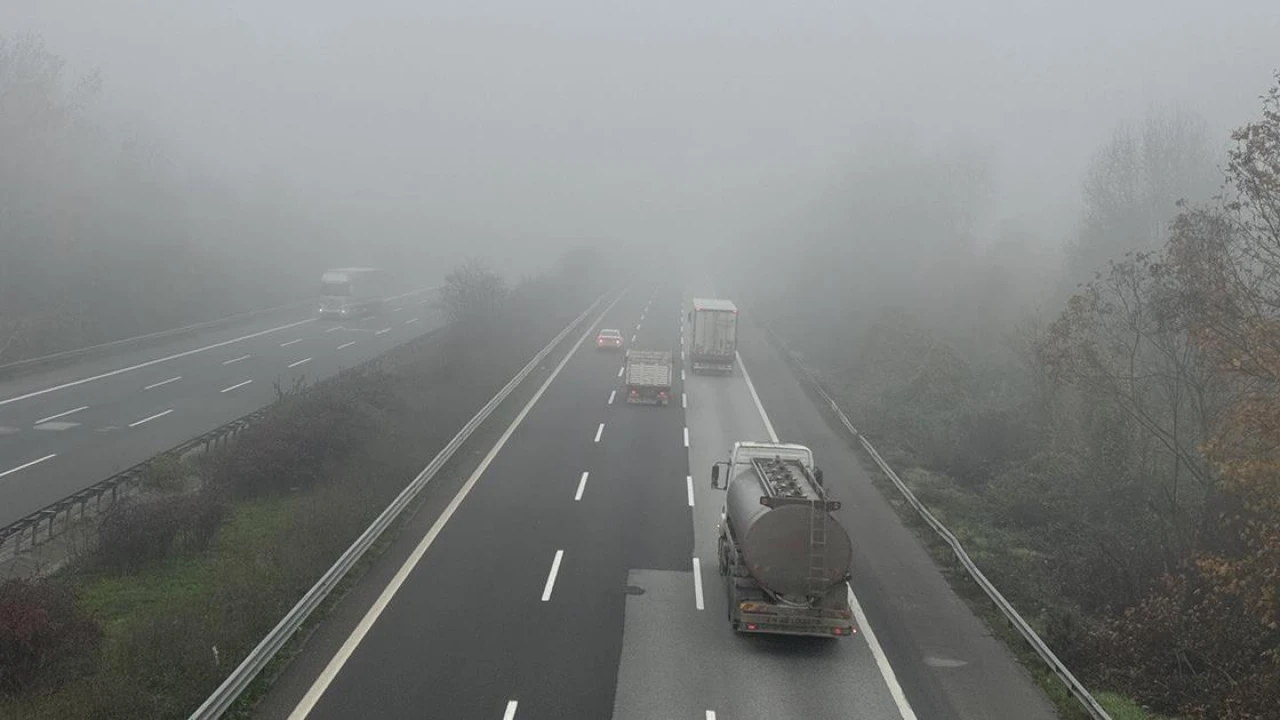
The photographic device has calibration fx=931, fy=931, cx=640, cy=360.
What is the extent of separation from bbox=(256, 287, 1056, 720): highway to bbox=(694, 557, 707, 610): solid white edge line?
0.04 meters

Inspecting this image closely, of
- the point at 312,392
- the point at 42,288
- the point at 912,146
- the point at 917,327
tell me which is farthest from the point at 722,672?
the point at 912,146

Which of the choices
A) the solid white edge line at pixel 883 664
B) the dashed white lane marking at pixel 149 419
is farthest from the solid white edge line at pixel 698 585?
the dashed white lane marking at pixel 149 419

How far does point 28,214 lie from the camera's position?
54531 millimetres

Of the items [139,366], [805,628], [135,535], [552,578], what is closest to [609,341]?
[139,366]

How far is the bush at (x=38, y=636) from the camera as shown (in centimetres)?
1316

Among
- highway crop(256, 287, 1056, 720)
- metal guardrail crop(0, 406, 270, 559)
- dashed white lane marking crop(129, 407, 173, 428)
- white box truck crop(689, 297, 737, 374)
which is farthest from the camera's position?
white box truck crop(689, 297, 737, 374)

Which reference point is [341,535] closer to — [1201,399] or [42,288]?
[1201,399]

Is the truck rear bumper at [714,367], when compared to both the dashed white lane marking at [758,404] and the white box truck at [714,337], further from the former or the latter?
the dashed white lane marking at [758,404]

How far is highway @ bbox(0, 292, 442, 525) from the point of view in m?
26.7

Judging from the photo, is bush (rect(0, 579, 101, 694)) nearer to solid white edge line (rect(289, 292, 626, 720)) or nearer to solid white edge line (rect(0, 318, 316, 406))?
solid white edge line (rect(289, 292, 626, 720))

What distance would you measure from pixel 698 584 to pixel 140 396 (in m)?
29.3

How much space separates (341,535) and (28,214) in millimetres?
47104

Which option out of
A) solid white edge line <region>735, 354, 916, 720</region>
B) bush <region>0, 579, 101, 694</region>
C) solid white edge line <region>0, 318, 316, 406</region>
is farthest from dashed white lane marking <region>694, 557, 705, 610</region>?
solid white edge line <region>0, 318, 316, 406</region>

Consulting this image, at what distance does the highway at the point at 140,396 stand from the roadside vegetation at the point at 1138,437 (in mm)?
23977
